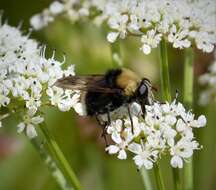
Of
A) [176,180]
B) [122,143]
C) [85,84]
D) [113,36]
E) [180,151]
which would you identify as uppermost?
[113,36]

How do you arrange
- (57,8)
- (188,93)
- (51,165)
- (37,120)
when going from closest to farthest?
(37,120) < (51,165) < (188,93) < (57,8)

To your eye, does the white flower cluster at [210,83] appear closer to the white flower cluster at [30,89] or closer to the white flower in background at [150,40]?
the white flower in background at [150,40]

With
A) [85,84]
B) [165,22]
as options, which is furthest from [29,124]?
[165,22]

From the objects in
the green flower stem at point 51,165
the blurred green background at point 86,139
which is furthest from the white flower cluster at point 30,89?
the blurred green background at point 86,139

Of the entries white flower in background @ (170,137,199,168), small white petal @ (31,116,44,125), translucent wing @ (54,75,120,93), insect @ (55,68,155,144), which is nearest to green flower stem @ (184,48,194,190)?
white flower in background @ (170,137,199,168)

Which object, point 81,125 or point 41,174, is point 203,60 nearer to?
point 81,125

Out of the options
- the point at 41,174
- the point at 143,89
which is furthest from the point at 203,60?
the point at 143,89

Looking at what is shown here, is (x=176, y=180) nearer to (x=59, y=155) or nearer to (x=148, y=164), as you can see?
(x=148, y=164)
